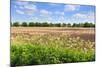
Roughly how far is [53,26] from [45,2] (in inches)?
11.6

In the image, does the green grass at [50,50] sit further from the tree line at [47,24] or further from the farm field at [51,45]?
the tree line at [47,24]

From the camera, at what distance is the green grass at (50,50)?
233 centimetres

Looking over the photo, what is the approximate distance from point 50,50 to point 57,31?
0.24 metres

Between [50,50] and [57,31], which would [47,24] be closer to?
[57,31]

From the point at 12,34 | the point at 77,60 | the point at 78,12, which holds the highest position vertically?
the point at 78,12

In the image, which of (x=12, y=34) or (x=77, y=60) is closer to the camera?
(x=12, y=34)

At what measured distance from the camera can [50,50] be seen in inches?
96.4

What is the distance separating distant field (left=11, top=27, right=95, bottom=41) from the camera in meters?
2.34

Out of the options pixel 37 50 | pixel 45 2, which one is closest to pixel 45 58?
pixel 37 50

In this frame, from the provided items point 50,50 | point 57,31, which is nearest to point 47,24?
point 57,31

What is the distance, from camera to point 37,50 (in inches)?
94.6
